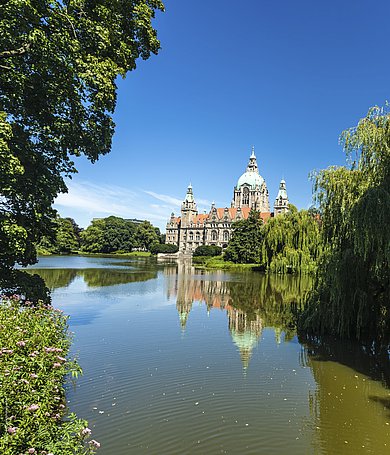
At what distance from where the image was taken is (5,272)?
9680 millimetres

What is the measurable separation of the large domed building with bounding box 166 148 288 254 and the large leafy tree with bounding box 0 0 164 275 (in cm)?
9395

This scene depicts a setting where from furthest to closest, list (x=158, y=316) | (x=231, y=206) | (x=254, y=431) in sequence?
(x=231, y=206) → (x=158, y=316) → (x=254, y=431)

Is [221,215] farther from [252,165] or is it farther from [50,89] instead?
[50,89]

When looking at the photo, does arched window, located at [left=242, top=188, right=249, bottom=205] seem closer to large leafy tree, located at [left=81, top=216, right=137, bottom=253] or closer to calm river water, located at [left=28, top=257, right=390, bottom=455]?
large leafy tree, located at [left=81, top=216, right=137, bottom=253]

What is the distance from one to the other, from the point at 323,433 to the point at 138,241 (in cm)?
9715

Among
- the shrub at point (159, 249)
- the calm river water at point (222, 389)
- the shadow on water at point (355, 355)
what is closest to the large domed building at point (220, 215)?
the shrub at point (159, 249)

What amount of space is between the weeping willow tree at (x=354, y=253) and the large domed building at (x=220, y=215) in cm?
9129

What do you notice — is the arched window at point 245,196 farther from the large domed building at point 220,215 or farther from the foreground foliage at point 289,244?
the foreground foliage at point 289,244

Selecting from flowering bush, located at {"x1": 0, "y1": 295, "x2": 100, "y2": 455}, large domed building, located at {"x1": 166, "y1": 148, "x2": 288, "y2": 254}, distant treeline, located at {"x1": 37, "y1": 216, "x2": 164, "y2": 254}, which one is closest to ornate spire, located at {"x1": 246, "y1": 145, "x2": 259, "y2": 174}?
large domed building, located at {"x1": 166, "y1": 148, "x2": 288, "y2": 254}

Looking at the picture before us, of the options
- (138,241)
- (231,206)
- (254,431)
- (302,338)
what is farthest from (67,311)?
(231,206)

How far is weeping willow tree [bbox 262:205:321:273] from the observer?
37.7 metres

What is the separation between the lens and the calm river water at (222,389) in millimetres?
6086

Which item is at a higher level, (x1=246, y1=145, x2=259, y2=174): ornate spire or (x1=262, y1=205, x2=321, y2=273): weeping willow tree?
(x1=246, y1=145, x2=259, y2=174): ornate spire

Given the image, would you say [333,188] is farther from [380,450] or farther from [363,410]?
[380,450]
